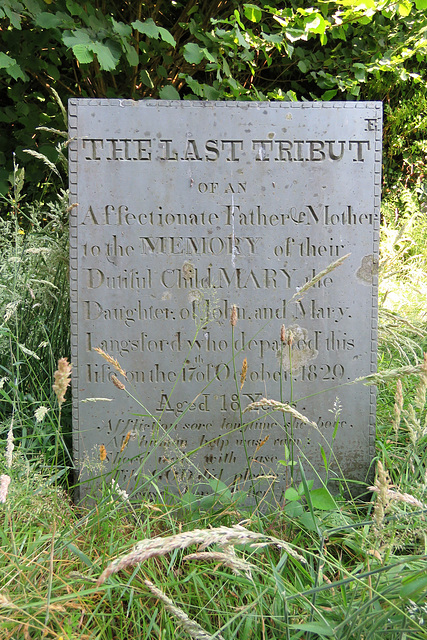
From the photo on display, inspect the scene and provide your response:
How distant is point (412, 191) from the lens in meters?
6.48

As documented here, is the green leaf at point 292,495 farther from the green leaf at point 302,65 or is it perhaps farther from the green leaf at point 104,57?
the green leaf at point 302,65

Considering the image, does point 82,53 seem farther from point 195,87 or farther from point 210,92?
point 210,92

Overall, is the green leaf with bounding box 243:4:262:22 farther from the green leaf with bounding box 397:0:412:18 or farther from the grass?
the grass

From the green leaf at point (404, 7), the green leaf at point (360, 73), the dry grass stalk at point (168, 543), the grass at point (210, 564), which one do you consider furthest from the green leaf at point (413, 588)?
the green leaf at point (360, 73)

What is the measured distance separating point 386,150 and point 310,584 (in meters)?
5.84

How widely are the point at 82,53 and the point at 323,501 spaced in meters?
2.69

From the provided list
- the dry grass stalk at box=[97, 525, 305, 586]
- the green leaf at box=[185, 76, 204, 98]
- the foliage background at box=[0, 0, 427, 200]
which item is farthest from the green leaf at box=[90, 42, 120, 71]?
the dry grass stalk at box=[97, 525, 305, 586]

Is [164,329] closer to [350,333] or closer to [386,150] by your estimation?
[350,333]

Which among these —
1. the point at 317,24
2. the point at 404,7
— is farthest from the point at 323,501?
the point at 404,7

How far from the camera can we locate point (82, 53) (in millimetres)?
2967

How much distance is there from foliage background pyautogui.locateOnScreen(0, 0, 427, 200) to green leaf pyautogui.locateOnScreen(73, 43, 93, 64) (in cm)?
1

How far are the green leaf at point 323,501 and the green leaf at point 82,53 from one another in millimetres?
2573

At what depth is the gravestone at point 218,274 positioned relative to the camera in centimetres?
223

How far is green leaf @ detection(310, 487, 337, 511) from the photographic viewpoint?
1.83 metres
